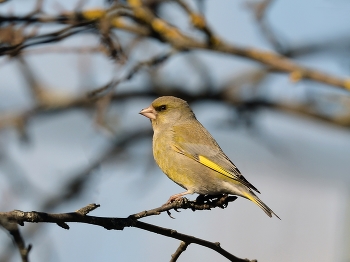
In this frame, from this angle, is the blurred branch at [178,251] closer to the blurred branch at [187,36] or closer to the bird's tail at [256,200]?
the bird's tail at [256,200]

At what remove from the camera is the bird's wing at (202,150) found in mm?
5320

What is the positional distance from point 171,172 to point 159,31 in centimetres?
254

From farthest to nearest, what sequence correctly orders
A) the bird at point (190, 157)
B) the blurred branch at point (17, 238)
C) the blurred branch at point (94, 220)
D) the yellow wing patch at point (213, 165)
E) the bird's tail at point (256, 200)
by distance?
the yellow wing patch at point (213, 165)
the bird at point (190, 157)
the bird's tail at point (256, 200)
the blurred branch at point (94, 220)
the blurred branch at point (17, 238)

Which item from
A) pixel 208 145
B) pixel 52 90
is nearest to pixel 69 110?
pixel 52 90

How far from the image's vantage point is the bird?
514 cm

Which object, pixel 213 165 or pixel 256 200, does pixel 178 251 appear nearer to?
pixel 256 200

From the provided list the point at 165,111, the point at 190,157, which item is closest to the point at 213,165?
the point at 190,157

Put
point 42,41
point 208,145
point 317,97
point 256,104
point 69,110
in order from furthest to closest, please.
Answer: point 69,110 → point 256,104 → point 317,97 → point 208,145 → point 42,41

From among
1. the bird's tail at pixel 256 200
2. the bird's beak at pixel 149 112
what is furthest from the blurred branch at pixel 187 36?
the bird's tail at pixel 256 200

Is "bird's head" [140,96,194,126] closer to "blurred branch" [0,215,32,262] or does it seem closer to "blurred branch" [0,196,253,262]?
"blurred branch" [0,196,253,262]

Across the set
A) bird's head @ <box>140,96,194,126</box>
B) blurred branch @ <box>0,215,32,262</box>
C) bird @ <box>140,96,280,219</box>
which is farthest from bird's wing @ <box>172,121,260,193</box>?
blurred branch @ <box>0,215,32,262</box>

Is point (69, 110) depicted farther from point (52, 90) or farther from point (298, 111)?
point (298, 111)

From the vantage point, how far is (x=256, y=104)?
33.0 feet

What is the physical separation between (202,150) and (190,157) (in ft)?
0.68
